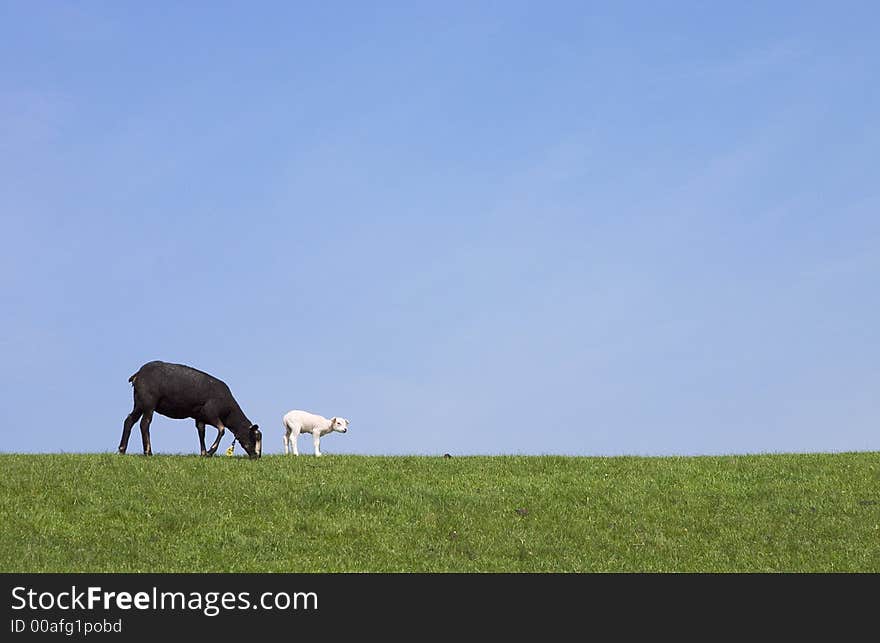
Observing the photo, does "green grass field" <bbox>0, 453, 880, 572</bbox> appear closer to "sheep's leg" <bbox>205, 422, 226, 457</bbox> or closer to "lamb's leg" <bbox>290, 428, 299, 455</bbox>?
"sheep's leg" <bbox>205, 422, 226, 457</bbox>

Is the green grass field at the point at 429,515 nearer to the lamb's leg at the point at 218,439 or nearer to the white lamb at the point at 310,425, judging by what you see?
the lamb's leg at the point at 218,439

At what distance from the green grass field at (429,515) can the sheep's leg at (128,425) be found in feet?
5.85

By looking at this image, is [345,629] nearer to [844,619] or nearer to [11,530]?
[844,619]

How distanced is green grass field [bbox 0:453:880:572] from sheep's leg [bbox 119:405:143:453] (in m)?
1.78

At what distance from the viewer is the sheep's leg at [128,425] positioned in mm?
33406

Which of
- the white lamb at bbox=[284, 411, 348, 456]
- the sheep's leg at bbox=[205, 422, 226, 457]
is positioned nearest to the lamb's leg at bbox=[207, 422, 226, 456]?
the sheep's leg at bbox=[205, 422, 226, 457]

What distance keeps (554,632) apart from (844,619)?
5031 millimetres

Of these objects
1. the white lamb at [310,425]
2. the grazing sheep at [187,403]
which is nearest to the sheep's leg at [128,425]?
the grazing sheep at [187,403]

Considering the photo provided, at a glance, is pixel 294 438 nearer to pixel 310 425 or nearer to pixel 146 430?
pixel 310 425

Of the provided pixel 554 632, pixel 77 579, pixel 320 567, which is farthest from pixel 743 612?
pixel 77 579

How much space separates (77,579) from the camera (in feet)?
66.7

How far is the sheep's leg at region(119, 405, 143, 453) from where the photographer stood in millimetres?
33406

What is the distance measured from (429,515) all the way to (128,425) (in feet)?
38.7

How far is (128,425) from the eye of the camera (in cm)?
3347
